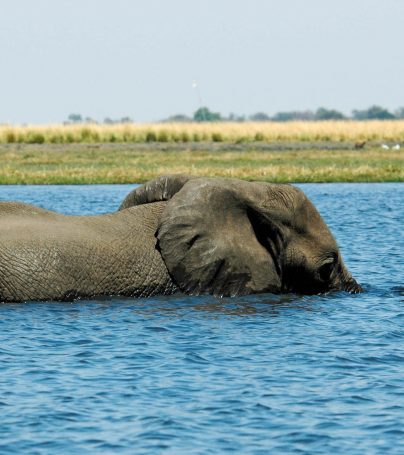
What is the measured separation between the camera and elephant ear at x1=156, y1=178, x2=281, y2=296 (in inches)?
458

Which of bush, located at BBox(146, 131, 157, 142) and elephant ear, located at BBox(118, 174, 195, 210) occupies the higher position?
elephant ear, located at BBox(118, 174, 195, 210)

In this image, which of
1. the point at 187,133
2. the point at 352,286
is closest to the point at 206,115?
the point at 187,133

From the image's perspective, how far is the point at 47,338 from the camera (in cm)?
986

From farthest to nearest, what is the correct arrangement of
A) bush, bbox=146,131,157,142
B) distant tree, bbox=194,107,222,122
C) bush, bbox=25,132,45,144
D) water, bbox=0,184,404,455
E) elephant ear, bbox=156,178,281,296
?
1. distant tree, bbox=194,107,222,122
2. bush, bbox=146,131,157,142
3. bush, bbox=25,132,45,144
4. elephant ear, bbox=156,178,281,296
5. water, bbox=0,184,404,455

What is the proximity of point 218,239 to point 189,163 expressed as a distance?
26.1m

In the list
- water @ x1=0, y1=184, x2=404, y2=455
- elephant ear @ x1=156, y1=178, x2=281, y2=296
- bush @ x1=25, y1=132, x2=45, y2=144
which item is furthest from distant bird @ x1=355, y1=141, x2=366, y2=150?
elephant ear @ x1=156, y1=178, x2=281, y2=296

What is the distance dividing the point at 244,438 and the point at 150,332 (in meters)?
3.03

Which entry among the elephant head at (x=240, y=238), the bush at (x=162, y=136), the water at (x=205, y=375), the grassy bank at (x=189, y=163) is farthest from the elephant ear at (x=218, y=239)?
the bush at (x=162, y=136)

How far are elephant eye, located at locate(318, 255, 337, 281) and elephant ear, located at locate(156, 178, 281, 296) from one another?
1.59 feet

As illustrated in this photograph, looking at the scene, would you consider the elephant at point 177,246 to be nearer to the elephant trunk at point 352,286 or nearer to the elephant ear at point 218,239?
the elephant ear at point 218,239

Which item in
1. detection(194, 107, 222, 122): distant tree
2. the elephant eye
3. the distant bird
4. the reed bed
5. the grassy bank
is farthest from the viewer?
detection(194, 107, 222, 122): distant tree

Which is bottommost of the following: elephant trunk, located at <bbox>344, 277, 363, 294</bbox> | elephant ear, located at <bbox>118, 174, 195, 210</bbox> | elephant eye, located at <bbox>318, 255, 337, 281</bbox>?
elephant trunk, located at <bbox>344, 277, 363, 294</bbox>

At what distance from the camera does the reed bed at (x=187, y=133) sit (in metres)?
48.6

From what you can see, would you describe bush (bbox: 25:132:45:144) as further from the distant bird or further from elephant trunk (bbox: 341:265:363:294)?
elephant trunk (bbox: 341:265:363:294)
